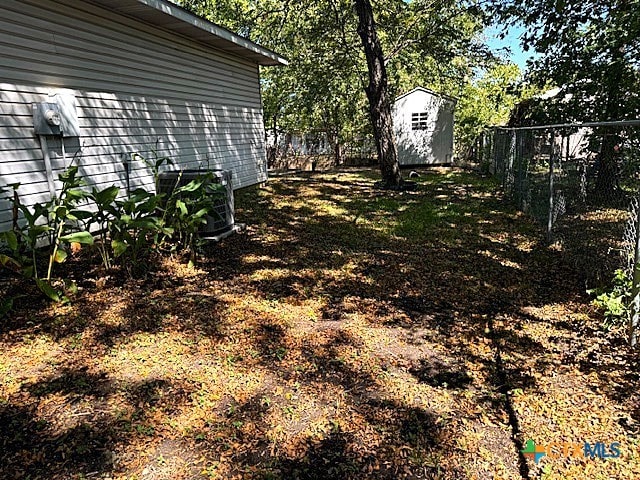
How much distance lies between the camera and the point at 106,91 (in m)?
5.60

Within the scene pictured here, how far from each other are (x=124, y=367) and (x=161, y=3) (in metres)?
5.04

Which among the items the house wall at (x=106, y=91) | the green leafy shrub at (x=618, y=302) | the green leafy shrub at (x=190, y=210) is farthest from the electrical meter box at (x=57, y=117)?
the green leafy shrub at (x=618, y=302)

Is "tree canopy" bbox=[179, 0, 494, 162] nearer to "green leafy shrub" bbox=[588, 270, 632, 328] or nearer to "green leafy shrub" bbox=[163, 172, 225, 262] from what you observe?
"green leafy shrub" bbox=[163, 172, 225, 262]

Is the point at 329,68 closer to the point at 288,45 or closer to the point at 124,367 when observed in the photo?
the point at 288,45

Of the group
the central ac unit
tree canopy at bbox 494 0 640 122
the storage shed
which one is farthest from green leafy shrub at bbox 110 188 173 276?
the storage shed

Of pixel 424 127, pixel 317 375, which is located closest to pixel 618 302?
pixel 317 375

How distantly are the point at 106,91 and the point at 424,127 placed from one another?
12.0 meters

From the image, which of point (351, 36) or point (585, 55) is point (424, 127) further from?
point (585, 55)

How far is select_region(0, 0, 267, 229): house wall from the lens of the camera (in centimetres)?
439

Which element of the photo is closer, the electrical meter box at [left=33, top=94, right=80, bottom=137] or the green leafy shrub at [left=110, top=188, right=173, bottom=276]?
the green leafy shrub at [left=110, top=188, right=173, bottom=276]

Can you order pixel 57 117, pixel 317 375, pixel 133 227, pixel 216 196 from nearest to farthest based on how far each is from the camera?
pixel 317 375 → pixel 133 227 → pixel 57 117 → pixel 216 196

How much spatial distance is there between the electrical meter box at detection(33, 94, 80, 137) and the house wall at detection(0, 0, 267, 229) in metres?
0.07

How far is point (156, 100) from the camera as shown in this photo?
21.8ft

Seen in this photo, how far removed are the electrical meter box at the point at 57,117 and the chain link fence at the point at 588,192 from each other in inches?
205
